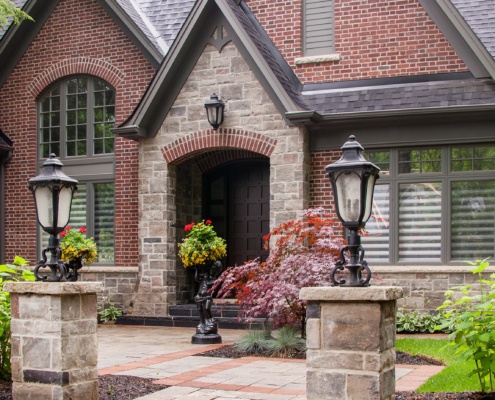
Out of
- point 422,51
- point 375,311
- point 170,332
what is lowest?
point 170,332

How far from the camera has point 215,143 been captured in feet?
43.5

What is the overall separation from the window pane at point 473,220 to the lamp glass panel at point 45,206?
24.3ft

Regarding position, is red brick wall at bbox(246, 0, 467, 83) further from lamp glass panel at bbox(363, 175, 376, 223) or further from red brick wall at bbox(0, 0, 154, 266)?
lamp glass panel at bbox(363, 175, 376, 223)

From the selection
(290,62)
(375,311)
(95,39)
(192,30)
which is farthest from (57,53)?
(375,311)

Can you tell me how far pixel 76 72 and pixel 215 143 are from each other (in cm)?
380

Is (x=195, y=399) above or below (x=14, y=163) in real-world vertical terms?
below

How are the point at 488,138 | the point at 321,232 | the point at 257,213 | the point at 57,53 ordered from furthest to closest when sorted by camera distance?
→ 1. the point at 57,53
2. the point at 257,213
3. the point at 488,138
4. the point at 321,232

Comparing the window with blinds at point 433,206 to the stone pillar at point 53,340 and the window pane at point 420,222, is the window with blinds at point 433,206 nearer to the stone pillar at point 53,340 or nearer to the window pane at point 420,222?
the window pane at point 420,222

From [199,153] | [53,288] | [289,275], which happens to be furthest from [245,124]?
[53,288]

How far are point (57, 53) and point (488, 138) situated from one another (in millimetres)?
8691

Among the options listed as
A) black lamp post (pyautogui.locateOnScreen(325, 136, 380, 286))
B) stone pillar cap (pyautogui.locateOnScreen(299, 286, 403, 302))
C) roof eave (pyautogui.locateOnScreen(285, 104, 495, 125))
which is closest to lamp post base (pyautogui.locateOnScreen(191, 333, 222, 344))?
roof eave (pyautogui.locateOnScreen(285, 104, 495, 125))

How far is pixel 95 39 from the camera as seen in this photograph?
15172mm

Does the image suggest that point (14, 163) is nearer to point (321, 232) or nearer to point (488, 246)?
point (321, 232)

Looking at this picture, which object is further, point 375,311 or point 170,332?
point 170,332
